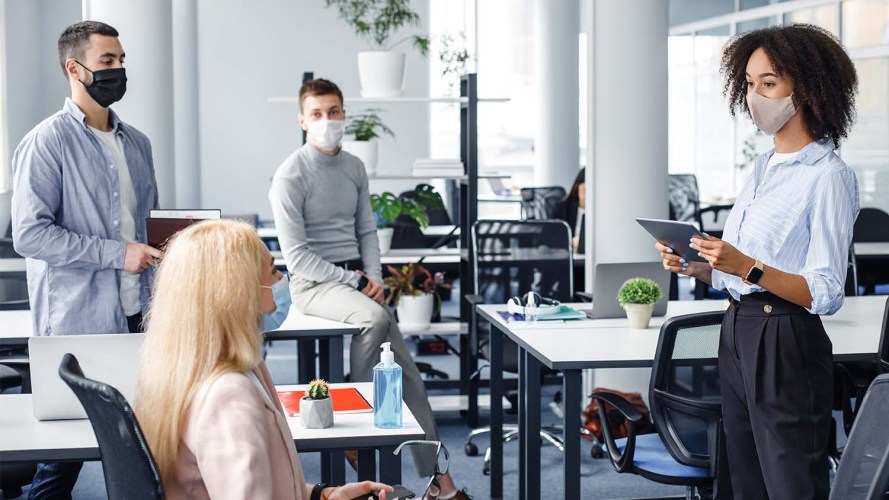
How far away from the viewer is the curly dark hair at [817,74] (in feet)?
8.13

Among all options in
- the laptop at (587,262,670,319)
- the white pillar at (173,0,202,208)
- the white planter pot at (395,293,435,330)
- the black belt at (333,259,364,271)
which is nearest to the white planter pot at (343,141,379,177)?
the white planter pot at (395,293,435,330)

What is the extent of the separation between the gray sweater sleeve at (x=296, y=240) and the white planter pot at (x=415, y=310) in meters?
0.90

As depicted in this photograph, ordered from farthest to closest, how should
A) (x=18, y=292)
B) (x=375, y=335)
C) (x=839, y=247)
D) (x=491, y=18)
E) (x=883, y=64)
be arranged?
(x=491, y=18) → (x=883, y=64) → (x=18, y=292) → (x=375, y=335) → (x=839, y=247)

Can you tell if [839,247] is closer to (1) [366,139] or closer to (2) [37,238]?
(2) [37,238]

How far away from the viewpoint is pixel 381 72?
555 cm

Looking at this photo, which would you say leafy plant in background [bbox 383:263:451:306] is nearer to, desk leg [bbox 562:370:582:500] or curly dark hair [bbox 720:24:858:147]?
desk leg [bbox 562:370:582:500]

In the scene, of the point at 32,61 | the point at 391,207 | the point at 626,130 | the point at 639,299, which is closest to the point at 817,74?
the point at 639,299

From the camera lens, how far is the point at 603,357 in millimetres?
3346

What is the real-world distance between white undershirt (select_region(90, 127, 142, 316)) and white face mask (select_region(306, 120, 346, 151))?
116 cm

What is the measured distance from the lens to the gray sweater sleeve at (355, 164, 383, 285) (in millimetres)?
4758

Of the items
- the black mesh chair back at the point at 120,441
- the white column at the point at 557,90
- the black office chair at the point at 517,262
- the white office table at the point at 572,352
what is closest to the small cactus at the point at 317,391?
the black mesh chair back at the point at 120,441

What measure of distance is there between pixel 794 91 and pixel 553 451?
292cm

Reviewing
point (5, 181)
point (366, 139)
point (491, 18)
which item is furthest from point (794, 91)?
point (491, 18)

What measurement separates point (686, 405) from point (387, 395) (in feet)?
3.29
